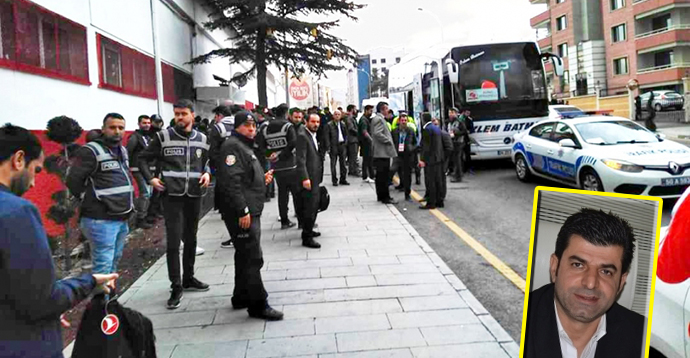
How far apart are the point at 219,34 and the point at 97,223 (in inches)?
830

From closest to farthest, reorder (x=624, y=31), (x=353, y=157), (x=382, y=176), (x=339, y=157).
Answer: (x=382, y=176)
(x=339, y=157)
(x=353, y=157)
(x=624, y=31)

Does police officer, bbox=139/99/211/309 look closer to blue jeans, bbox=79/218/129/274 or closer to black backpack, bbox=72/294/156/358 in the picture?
blue jeans, bbox=79/218/129/274

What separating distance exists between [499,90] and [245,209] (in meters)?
10.8

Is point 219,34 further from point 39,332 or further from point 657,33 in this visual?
point 657,33

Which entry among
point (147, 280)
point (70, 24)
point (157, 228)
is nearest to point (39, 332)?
point (147, 280)

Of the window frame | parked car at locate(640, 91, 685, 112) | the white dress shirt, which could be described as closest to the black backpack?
the white dress shirt

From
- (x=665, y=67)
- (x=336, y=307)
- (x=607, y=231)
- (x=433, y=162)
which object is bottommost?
(x=336, y=307)

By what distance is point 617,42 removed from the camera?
4369cm

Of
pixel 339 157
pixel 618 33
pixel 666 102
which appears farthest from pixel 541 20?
pixel 339 157

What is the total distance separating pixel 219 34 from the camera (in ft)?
79.4

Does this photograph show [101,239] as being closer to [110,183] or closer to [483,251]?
[110,183]

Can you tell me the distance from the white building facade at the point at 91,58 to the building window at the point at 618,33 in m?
37.1

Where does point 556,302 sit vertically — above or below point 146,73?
below

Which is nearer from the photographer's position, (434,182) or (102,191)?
(102,191)
